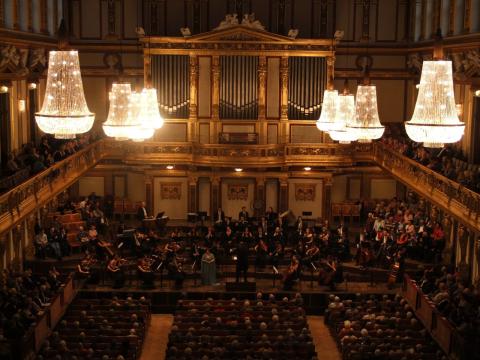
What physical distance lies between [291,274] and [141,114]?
34.6 feet

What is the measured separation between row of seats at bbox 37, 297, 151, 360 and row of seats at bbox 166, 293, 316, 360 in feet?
3.88

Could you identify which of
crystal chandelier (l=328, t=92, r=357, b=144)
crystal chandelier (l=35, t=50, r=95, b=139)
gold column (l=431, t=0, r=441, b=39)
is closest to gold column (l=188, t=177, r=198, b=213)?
gold column (l=431, t=0, r=441, b=39)

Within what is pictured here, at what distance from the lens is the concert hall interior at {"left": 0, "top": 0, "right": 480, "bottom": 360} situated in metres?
22.2

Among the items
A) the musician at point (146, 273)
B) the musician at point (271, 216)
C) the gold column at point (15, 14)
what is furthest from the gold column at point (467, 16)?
the gold column at point (15, 14)

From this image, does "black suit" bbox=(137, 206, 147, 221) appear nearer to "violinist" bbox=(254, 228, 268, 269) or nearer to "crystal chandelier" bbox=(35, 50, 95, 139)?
"violinist" bbox=(254, 228, 268, 269)

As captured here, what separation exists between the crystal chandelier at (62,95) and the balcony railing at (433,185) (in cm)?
1250

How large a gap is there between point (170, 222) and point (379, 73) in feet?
39.2

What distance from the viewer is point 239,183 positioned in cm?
3634

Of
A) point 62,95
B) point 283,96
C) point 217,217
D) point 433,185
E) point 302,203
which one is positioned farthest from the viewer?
point 302,203

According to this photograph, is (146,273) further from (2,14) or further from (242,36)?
(242,36)

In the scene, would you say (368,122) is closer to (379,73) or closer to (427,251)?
(427,251)

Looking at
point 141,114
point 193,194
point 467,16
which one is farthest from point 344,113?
point 193,194

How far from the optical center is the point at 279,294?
28.3 metres

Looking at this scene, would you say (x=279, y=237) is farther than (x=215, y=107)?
No
